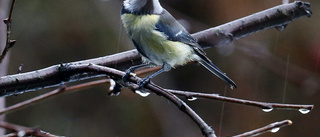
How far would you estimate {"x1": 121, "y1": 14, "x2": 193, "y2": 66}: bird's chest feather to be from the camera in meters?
0.98

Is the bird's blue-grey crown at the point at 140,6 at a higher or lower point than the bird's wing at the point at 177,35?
higher

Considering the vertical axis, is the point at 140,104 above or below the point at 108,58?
below

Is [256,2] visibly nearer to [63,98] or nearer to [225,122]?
[225,122]

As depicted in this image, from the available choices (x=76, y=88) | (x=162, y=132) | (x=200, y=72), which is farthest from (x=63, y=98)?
(x=76, y=88)

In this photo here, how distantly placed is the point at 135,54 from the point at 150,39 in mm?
110

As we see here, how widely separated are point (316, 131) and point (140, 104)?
938 mm

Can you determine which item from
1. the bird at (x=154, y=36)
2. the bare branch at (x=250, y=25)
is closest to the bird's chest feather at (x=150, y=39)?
the bird at (x=154, y=36)

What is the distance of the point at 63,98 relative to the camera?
2.32m

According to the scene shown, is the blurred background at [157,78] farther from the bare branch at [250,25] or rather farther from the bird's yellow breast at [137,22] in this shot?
the bird's yellow breast at [137,22]

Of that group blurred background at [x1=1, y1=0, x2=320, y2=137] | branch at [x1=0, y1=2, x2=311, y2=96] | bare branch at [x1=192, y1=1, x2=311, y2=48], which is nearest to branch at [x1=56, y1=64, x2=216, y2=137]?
branch at [x1=0, y1=2, x2=311, y2=96]

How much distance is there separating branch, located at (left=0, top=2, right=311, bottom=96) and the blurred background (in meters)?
0.97

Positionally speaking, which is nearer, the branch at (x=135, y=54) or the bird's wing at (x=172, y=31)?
the branch at (x=135, y=54)

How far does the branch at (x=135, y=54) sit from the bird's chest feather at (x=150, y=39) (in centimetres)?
8

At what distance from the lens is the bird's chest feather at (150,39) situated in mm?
981
